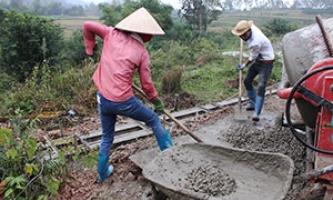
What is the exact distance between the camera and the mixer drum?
259 cm

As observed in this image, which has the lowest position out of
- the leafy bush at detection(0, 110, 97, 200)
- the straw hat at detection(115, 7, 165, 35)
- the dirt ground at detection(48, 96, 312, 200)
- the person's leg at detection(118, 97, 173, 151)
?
the dirt ground at detection(48, 96, 312, 200)

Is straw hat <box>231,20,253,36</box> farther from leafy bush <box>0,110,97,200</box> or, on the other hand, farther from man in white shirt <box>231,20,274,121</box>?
leafy bush <box>0,110,97,200</box>

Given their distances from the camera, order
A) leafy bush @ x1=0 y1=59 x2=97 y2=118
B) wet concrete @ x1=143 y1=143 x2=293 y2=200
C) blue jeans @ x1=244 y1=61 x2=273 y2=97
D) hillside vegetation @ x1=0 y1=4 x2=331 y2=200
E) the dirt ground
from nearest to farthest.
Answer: wet concrete @ x1=143 y1=143 x2=293 y2=200
hillside vegetation @ x1=0 y1=4 x2=331 y2=200
the dirt ground
blue jeans @ x1=244 y1=61 x2=273 y2=97
leafy bush @ x1=0 y1=59 x2=97 y2=118

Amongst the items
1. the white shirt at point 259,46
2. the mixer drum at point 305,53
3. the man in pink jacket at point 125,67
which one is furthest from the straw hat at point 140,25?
the white shirt at point 259,46

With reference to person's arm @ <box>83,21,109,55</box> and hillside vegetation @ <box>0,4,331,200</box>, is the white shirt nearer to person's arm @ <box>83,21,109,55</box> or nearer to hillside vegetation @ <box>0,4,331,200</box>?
hillside vegetation @ <box>0,4,331,200</box>

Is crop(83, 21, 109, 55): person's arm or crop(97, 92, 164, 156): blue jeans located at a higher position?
crop(83, 21, 109, 55): person's arm

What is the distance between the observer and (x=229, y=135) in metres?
4.30

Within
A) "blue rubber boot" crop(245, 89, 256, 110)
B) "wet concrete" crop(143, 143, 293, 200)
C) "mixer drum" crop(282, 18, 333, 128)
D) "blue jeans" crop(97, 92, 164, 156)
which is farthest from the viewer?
"blue rubber boot" crop(245, 89, 256, 110)

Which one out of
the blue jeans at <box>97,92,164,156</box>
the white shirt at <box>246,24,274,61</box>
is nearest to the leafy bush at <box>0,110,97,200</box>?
the blue jeans at <box>97,92,164,156</box>

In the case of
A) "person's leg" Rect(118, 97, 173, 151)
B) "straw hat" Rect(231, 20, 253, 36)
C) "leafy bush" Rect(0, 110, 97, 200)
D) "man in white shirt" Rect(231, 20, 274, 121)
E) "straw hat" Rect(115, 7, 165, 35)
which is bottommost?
"leafy bush" Rect(0, 110, 97, 200)

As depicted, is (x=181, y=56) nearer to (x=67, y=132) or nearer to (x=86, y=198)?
(x=67, y=132)

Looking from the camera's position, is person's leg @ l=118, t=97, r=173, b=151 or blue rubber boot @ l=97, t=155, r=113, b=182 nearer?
person's leg @ l=118, t=97, r=173, b=151

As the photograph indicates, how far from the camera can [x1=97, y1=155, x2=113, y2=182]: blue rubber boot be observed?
3099mm

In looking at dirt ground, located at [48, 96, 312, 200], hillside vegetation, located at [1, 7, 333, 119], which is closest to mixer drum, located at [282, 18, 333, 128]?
dirt ground, located at [48, 96, 312, 200]
